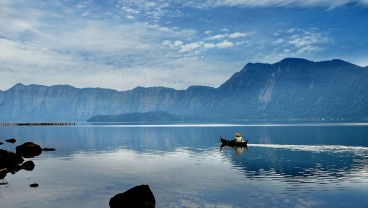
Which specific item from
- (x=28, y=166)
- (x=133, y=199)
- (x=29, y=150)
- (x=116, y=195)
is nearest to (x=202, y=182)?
(x=133, y=199)

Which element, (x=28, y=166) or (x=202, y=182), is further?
(x=28, y=166)

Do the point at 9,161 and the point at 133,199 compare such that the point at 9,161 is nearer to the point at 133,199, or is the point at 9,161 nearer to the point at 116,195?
the point at 116,195

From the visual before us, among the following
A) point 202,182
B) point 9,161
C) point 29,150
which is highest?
point 29,150

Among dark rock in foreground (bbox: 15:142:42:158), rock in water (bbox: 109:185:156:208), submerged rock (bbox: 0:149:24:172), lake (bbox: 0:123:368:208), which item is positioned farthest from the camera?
dark rock in foreground (bbox: 15:142:42:158)

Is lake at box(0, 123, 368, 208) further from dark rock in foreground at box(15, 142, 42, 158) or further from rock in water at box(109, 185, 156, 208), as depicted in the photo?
dark rock in foreground at box(15, 142, 42, 158)

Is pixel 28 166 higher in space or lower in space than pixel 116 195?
lower

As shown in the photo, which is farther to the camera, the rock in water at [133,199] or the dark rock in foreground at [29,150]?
the dark rock in foreground at [29,150]

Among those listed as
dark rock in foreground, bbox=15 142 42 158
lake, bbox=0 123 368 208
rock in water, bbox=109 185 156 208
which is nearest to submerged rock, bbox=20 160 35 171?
lake, bbox=0 123 368 208

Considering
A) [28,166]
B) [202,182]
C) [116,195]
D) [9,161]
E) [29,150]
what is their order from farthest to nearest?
[29,150] → [9,161] → [28,166] → [202,182] → [116,195]

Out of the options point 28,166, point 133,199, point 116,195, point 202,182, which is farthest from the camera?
point 28,166

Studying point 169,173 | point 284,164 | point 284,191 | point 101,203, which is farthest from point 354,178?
point 101,203

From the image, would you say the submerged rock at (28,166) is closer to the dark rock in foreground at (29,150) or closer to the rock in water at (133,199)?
the dark rock in foreground at (29,150)

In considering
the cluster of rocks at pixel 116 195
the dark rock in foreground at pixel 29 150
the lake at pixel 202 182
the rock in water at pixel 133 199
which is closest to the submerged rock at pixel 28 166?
the cluster of rocks at pixel 116 195

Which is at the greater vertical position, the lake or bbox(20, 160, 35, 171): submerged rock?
bbox(20, 160, 35, 171): submerged rock
